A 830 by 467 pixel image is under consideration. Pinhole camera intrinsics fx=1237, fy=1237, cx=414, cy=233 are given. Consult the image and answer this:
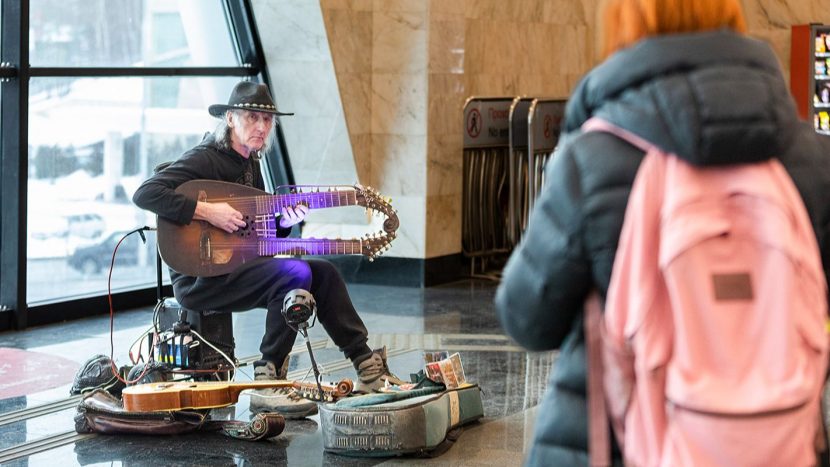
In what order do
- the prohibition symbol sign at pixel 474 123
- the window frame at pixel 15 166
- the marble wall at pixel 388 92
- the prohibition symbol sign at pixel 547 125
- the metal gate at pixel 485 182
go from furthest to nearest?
the prohibition symbol sign at pixel 547 125 < the metal gate at pixel 485 182 < the prohibition symbol sign at pixel 474 123 < the marble wall at pixel 388 92 < the window frame at pixel 15 166

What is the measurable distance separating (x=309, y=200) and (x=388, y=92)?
3.86 metres

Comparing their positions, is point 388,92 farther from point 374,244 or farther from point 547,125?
point 374,244

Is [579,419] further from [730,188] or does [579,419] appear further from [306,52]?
[306,52]

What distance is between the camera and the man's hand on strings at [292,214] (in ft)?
17.3

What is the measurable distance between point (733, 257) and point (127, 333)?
231 inches

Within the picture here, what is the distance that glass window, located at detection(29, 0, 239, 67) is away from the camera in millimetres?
7633

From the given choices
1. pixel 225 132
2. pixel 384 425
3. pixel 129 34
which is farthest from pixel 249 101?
pixel 129 34

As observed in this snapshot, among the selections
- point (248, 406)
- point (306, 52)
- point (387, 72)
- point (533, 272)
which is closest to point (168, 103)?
point (306, 52)

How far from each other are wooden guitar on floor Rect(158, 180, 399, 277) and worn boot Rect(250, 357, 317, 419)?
1.51 ft

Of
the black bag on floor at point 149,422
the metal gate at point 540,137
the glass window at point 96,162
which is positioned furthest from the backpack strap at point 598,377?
the metal gate at point 540,137

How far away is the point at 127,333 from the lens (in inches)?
287

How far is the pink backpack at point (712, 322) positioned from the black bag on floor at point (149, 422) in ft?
9.87

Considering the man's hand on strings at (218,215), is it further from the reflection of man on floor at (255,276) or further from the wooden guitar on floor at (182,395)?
the wooden guitar on floor at (182,395)

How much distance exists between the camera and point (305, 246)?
534cm
